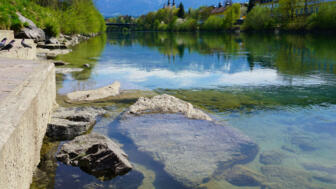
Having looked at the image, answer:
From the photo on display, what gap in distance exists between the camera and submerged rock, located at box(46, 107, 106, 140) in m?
5.69

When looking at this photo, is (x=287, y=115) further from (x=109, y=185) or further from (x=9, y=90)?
(x=9, y=90)

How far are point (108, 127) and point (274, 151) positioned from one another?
10.7 ft

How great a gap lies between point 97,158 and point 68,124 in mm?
1582

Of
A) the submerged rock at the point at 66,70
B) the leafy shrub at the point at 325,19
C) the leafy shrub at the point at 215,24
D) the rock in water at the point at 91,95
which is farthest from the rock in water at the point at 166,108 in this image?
the leafy shrub at the point at 215,24

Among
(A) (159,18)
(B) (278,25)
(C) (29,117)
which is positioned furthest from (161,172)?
(A) (159,18)

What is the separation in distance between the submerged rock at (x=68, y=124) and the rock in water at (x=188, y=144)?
2.24ft

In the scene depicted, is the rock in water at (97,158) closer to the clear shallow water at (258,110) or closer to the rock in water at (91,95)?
the clear shallow water at (258,110)

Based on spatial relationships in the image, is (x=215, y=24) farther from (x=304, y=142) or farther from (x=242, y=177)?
(x=242, y=177)

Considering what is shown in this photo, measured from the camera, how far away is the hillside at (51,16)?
772 inches

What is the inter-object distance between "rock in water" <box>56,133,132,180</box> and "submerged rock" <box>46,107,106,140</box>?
86cm

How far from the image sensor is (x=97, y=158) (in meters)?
4.55

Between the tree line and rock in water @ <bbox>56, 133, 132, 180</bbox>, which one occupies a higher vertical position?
the tree line

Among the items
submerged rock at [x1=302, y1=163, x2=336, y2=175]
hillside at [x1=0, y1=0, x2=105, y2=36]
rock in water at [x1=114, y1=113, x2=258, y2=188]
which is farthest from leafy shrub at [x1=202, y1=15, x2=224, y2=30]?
submerged rock at [x1=302, y1=163, x2=336, y2=175]

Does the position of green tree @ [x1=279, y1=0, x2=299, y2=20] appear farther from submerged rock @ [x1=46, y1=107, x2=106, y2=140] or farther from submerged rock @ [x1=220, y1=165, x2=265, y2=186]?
submerged rock @ [x1=220, y1=165, x2=265, y2=186]
